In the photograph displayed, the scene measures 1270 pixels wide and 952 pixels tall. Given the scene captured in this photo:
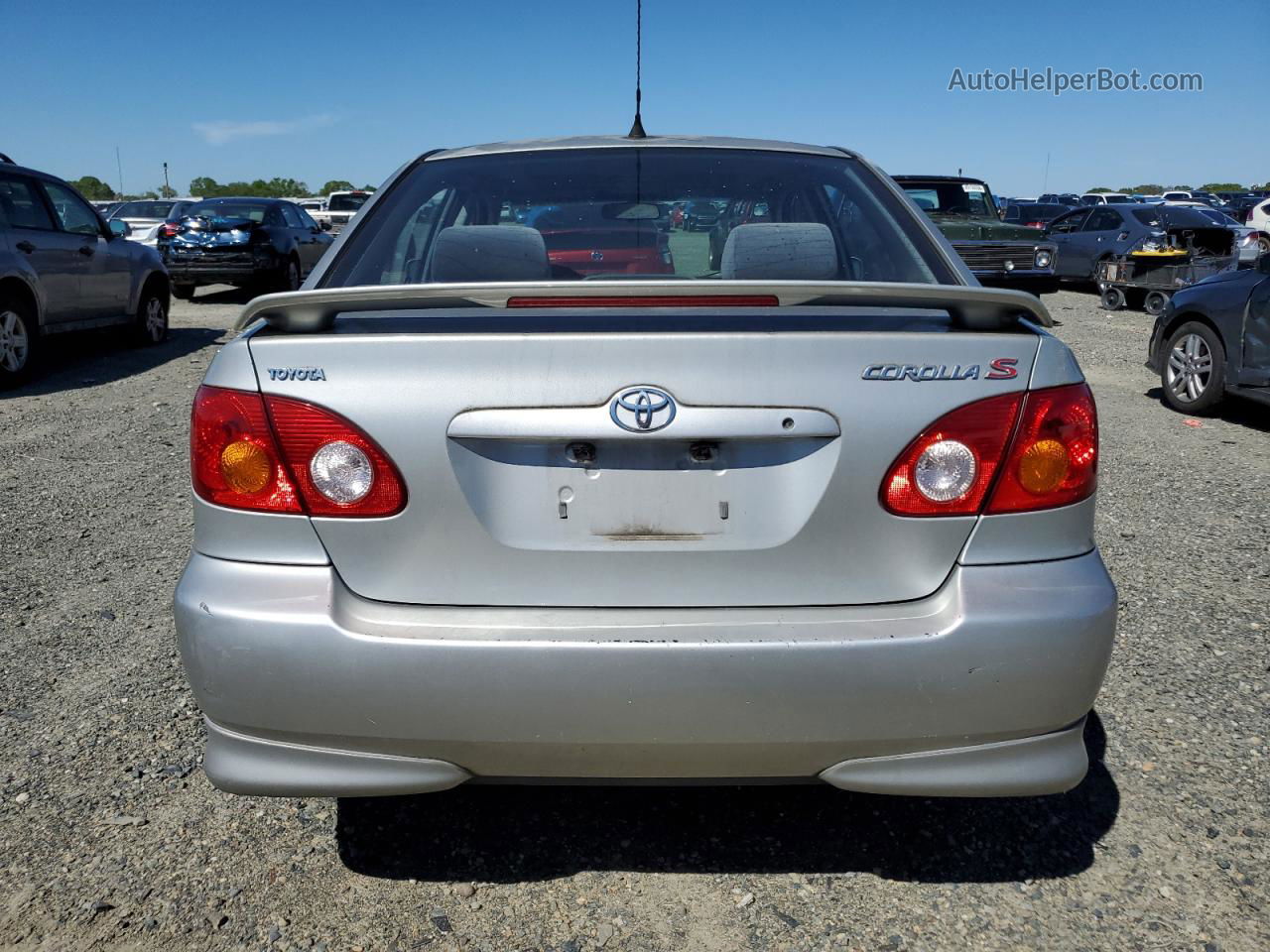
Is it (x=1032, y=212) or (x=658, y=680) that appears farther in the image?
(x=1032, y=212)

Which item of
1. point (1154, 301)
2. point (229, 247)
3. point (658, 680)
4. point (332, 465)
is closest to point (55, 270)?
point (229, 247)

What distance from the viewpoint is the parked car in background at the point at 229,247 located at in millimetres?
15352

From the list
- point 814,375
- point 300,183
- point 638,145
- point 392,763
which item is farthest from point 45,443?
point 300,183

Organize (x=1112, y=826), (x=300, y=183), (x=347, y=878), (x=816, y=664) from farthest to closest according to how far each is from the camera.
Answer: (x=300, y=183)
(x=1112, y=826)
(x=347, y=878)
(x=816, y=664)

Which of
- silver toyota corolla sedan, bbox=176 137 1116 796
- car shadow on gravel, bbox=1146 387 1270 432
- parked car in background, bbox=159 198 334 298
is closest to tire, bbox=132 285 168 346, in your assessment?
parked car in background, bbox=159 198 334 298

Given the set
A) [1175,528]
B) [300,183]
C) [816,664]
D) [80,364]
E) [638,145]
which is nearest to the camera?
[816,664]

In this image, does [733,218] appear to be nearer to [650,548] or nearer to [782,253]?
[782,253]

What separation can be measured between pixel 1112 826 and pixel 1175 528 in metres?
3.01

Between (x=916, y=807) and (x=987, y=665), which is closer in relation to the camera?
(x=987, y=665)

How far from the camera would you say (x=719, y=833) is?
265 centimetres

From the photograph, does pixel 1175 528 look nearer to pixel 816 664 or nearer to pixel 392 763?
pixel 816 664

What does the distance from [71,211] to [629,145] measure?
8.59 m

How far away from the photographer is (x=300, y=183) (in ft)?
304

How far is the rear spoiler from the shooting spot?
2.07 meters
